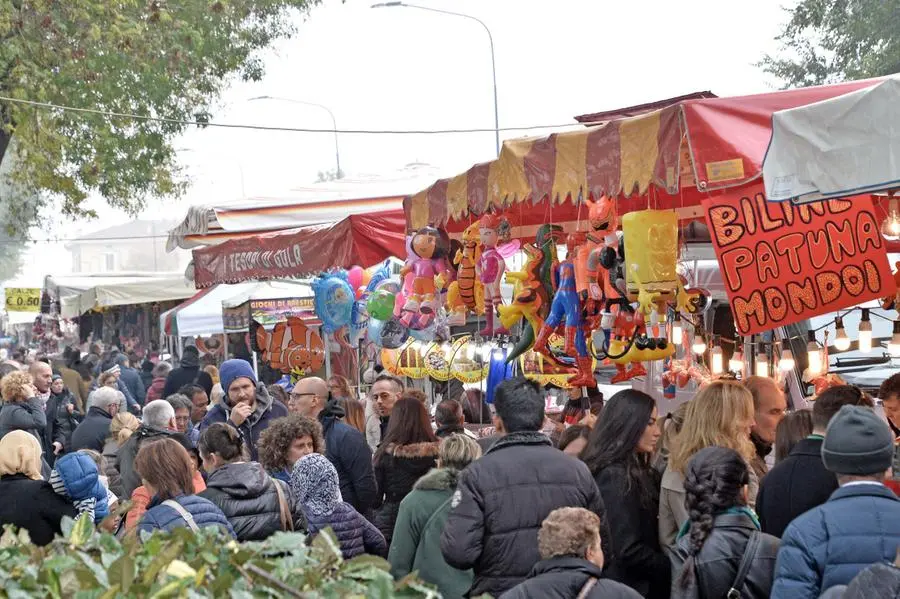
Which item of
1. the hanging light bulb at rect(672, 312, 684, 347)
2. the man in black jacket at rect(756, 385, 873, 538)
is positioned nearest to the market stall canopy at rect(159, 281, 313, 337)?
the hanging light bulb at rect(672, 312, 684, 347)

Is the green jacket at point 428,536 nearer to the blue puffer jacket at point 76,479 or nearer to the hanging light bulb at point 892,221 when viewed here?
the blue puffer jacket at point 76,479

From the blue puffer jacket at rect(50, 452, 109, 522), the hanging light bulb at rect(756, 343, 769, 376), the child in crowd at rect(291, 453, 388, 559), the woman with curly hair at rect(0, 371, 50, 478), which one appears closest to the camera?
the child in crowd at rect(291, 453, 388, 559)

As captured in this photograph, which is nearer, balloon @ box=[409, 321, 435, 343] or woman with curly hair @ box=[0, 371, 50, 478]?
woman with curly hair @ box=[0, 371, 50, 478]

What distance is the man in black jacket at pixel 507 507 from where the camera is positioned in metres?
4.73

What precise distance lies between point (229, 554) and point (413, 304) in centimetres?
617

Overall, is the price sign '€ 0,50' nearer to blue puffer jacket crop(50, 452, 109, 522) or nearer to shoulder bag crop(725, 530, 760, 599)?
blue puffer jacket crop(50, 452, 109, 522)

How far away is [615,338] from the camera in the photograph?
6828mm

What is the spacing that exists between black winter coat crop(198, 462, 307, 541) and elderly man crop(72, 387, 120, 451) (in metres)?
4.25

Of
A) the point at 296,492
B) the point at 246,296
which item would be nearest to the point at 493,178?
the point at 296,492

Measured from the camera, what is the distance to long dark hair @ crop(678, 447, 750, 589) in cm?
424

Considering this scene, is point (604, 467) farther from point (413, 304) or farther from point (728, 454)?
point (413, 304)

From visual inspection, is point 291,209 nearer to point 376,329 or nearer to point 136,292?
point 376,329

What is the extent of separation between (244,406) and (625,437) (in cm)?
409

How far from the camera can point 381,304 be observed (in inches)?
414
